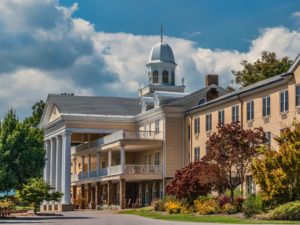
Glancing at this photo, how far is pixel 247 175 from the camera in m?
50.7

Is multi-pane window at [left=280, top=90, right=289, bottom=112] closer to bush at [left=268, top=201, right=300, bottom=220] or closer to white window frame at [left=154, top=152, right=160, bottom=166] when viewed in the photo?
bush at [left=268, top=201, right=300, bottom=220]

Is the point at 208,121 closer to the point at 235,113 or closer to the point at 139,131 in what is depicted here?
the point at 235,113

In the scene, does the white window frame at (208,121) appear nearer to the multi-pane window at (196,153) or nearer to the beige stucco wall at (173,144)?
the multi-pane window at (196,153)

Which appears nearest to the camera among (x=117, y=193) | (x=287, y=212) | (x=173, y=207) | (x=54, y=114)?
(x=287, y=212)

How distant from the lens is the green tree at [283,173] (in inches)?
1489

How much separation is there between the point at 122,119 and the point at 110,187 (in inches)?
346

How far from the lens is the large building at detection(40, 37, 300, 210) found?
52.5 metres

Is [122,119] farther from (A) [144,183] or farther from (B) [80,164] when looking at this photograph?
(B) [80,164]

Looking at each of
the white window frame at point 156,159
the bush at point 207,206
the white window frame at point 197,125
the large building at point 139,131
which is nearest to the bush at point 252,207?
the bush at point 207,206

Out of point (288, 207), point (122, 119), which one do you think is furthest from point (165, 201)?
point (122, 119)

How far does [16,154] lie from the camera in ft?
183

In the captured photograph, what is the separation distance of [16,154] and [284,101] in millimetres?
21398

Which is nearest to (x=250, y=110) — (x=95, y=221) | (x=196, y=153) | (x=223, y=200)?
(x=223, y=200)

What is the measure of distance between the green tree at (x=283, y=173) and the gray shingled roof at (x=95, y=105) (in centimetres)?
3826
